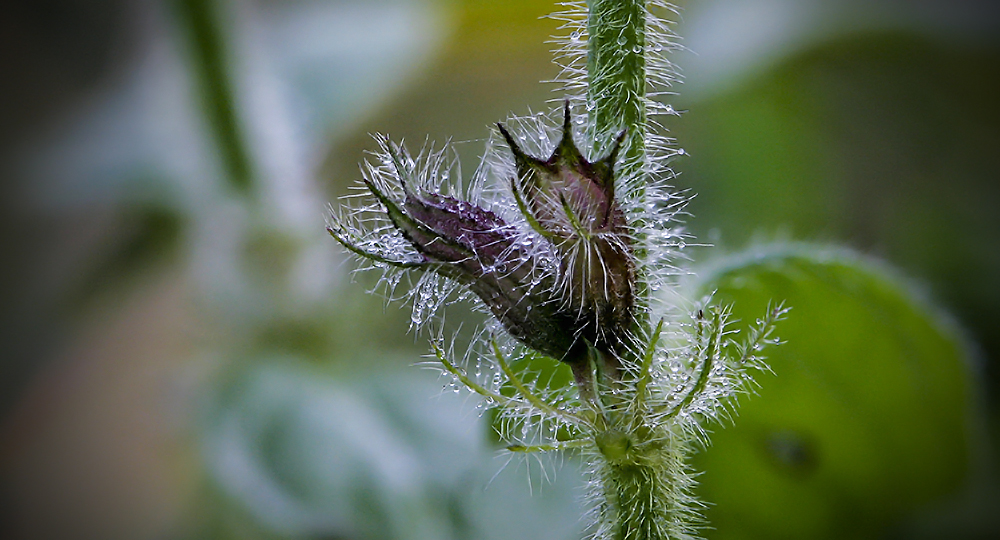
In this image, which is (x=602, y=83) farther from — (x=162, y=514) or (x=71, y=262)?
(x=71, y=262)

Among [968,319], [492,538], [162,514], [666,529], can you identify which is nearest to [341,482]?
[492,538]

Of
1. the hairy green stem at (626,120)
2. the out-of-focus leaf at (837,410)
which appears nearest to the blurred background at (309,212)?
the out-of-focus leaf at (837,410)

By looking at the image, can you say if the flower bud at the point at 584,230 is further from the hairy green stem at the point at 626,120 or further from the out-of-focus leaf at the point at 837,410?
the out-of-focus leaf at the point at 837,410

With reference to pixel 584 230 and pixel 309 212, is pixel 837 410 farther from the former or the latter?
pixel 309 212

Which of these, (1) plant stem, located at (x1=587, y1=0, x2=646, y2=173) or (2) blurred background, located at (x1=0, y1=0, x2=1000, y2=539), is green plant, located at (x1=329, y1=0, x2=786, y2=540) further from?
(2) blurred background, located at (x1=0, y1=0, x2=1000, y2=539)

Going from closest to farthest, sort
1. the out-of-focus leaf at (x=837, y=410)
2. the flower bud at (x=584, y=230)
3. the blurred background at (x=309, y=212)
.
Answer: the flower bud at (x=584, y=230), the out-of-focus leaf at (x=837, y=410), the blurred background at (x=309, y=212)

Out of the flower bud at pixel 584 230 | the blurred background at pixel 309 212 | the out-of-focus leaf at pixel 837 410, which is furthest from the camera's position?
the blurred background at pixel 309 212
